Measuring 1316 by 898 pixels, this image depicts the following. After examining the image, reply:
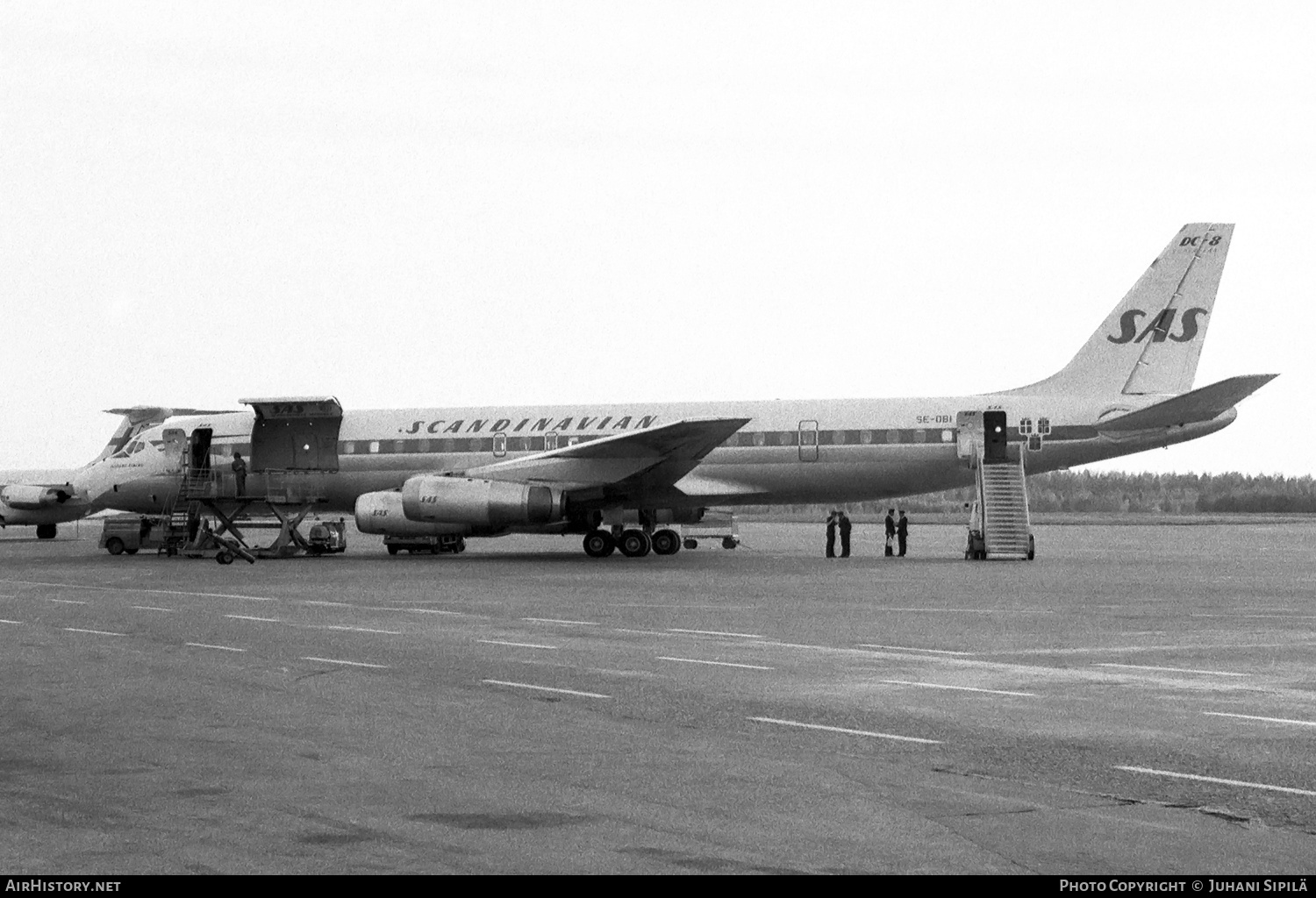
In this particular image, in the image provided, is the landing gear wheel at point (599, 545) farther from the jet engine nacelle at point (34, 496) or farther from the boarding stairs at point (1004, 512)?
the jet engine nacelle at point (34, 496)

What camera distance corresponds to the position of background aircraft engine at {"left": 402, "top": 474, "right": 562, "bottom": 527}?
108 feet

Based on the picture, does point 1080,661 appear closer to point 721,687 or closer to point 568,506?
point 721,687

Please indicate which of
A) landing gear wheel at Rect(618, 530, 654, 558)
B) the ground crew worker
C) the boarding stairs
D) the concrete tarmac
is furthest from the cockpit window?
the boarding stairs

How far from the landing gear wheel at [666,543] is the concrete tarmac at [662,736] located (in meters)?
14.8

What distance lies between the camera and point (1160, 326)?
1379 inches

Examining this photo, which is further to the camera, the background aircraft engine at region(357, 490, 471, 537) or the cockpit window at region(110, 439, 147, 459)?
the cockpit window at region(110, 439, 147, 459)

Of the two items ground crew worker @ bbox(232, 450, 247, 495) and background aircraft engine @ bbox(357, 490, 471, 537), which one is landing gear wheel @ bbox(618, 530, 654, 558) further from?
ground crew worker @ bbox(232, 450, 247, 495)

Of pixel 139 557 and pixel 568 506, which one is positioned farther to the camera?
pixel 139 557

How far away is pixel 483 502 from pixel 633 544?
4.31 meters

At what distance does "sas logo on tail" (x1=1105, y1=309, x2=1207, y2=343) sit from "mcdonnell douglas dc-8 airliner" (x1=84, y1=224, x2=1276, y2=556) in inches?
1.3
